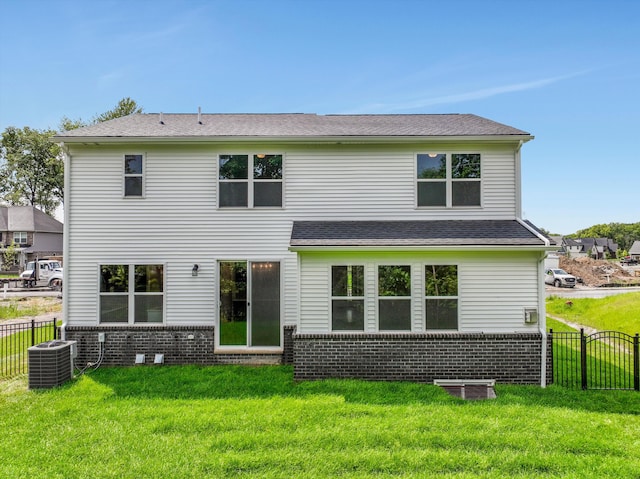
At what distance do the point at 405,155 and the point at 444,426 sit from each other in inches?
244

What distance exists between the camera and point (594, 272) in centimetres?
3681

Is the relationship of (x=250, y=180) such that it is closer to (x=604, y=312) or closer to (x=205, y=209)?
(x=205, y=209)

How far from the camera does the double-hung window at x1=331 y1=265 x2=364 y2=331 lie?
7.91 m

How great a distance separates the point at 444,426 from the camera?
5.45 metres

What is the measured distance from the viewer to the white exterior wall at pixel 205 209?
29.4 feet

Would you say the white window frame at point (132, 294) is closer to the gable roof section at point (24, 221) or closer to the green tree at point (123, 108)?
the green tree at point (123, 108)

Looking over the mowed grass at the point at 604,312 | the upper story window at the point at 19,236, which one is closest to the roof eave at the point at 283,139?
the mowed grass at the point at 604,312

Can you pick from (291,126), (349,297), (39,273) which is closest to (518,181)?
(349,297)

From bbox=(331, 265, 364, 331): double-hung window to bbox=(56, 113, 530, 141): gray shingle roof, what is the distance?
11.2 feet

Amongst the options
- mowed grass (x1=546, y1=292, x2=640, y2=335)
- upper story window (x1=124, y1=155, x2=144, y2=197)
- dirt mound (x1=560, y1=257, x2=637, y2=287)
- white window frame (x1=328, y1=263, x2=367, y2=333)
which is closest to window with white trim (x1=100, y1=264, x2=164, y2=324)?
upper story window (x1=124, y1=155, x2=144, y2=197)

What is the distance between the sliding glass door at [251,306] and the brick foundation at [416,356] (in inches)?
60.5

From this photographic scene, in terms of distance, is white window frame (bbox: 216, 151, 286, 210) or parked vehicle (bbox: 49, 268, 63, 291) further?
parked vehicle (bbox: 49, 268, 63, 291)

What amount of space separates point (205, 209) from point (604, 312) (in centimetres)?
1684

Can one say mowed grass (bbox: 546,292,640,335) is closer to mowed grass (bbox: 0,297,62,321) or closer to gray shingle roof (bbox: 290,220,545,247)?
gray shingle roof (bbox: 290,220,545,247)
